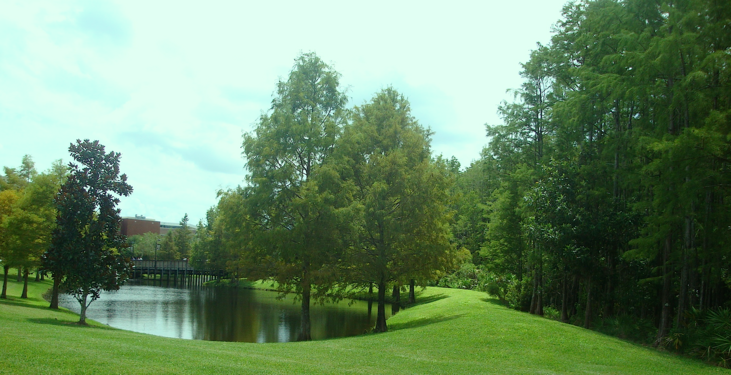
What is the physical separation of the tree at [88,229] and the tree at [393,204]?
1019 centimetres

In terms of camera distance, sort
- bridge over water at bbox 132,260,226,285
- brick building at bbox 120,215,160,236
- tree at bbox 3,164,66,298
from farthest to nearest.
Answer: brick building at bbox 120,215,160,236, bridge over water at bbox 132,260,226,285, tree at bbox 3,164,66,298

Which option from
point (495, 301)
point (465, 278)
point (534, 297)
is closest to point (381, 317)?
point (534, 297)

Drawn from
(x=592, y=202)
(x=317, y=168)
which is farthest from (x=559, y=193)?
(x=317, y=168)

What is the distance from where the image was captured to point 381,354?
1386 cm

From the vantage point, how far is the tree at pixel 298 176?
20766 millimetres

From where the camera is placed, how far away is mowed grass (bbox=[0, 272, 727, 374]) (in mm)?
9623

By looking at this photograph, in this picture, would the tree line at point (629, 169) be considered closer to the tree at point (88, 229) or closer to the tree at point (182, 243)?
the tree at point (88, 229)

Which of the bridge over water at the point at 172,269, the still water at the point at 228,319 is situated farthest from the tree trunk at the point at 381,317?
the bridge over water at the point at 172,269

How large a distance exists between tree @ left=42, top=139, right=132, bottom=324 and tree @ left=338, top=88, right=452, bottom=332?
10.2 meters

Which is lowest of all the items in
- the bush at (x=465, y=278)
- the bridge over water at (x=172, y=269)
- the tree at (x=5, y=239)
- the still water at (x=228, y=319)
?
the bridge over water at (x=172, y=269)

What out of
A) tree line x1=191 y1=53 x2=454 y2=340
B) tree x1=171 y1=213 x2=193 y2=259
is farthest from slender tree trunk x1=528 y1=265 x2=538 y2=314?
tree x1=171 y1=213 x2=193 y2=259

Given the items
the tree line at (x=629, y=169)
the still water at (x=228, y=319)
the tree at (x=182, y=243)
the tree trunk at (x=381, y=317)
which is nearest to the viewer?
the tree line at (x=629, y=169)

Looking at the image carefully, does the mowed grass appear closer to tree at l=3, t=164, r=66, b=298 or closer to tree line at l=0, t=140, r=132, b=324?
tree line at l=0, t=140, r=132, b=324

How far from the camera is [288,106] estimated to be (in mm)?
22625
